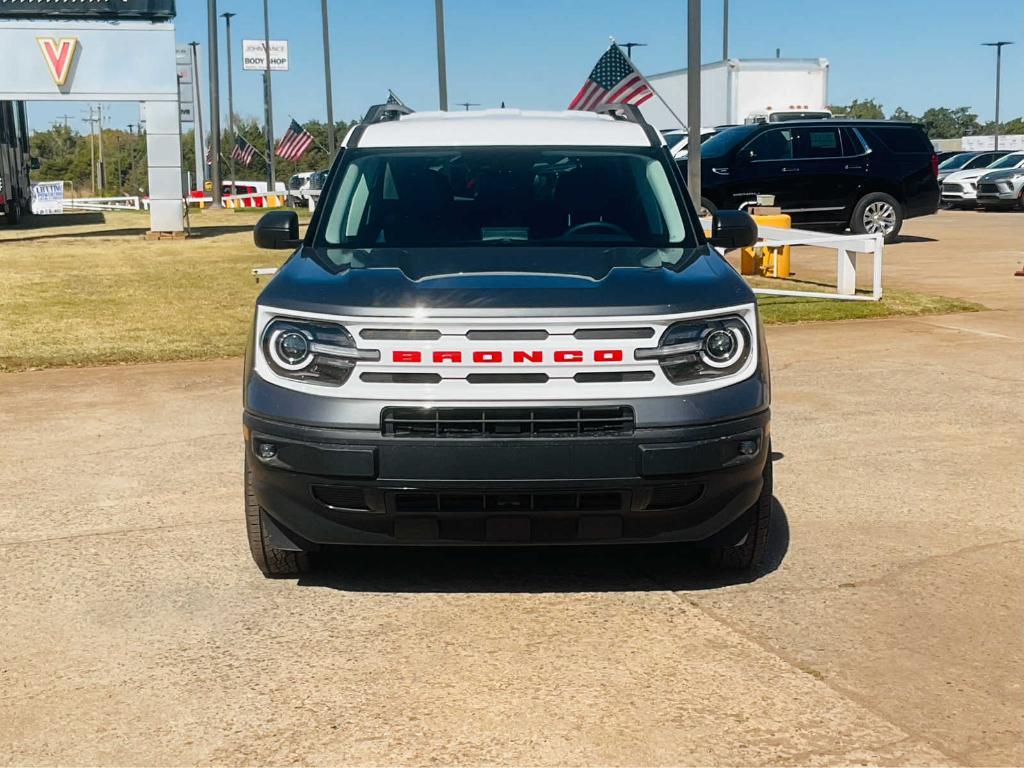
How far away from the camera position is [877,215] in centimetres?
2136

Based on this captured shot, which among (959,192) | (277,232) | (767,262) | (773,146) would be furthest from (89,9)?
(277,232)

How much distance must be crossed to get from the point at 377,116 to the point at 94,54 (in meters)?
21.4

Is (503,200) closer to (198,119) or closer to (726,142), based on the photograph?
(726,142)

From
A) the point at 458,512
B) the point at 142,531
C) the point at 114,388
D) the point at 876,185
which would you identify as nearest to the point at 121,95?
the point at 876,185

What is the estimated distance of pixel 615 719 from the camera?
3.72m

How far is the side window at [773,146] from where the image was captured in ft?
68.8

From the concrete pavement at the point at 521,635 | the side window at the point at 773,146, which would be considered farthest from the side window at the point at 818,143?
the concrete pavement at the point at 521,635

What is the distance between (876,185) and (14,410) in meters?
15.8

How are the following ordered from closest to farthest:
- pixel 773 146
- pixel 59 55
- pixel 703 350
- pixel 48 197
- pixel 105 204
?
pixel 703 350 < pixel 773 146 < pixel 59 55 < pixel 48 197 < pixel 105 204

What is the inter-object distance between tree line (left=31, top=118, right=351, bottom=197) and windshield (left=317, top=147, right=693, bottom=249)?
293ft

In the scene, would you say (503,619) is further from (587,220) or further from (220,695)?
(587,220)

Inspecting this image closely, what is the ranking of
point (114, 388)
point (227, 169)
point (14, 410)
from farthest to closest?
point (227, 169)
point (114, 388)
point (14, 410)

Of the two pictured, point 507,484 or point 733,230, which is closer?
point 507,484

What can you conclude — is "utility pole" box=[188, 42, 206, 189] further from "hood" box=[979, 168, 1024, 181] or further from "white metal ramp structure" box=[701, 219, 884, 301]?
"white metal ramp structure" box=[701, 219, 884, 301]
